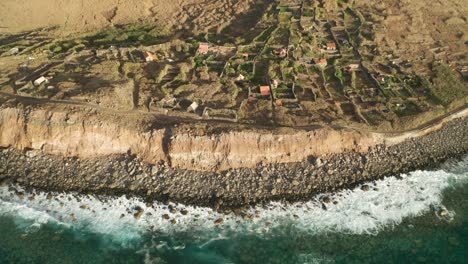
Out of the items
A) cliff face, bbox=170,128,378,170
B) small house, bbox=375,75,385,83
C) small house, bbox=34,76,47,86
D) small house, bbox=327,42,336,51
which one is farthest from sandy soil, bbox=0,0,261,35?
cliff face, bbox=170,128,378,170

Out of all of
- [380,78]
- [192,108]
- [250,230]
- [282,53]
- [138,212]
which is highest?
[282,53]

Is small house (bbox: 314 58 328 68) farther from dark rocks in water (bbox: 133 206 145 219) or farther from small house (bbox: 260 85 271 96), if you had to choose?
dark rocks in water (bbox: 133 206 145 219)

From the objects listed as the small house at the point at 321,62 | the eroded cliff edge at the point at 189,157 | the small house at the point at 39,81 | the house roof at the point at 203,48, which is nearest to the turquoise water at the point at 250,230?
the eroded cliff edge at the point at 189,157

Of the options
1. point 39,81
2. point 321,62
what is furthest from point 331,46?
point 39,81

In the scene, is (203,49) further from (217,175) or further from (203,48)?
(217,175)

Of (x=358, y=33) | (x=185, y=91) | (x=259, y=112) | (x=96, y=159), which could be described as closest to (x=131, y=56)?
(x=185, y=91)

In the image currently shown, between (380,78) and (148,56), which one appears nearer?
(380,78)

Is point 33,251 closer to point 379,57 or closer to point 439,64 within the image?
point 379,57
